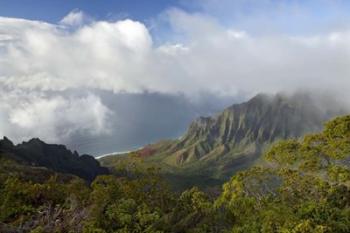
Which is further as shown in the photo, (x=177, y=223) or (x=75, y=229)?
(x=177, y=223)

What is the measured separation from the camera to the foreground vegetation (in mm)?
37469

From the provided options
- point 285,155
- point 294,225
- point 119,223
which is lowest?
point 294,225

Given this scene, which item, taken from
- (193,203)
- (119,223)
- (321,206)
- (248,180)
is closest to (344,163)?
(248,180)

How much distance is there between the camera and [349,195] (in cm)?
4806

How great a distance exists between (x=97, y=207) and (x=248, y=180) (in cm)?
2089

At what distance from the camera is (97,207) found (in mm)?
40281

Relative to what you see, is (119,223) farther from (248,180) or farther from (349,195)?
(349,195)

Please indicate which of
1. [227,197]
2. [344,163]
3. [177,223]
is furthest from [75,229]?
[344,163]

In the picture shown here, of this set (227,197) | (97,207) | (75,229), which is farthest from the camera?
(227,197)

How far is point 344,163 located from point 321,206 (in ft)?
49.9

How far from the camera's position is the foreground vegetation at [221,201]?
37.5 metres

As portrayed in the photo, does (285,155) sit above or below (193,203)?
above

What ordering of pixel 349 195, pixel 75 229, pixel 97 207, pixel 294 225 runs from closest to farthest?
pixel 294 225 < pixel 75 229 < pixel 97 207 < pixel 349 195

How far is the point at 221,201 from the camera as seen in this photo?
169 feet
